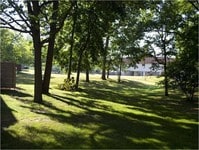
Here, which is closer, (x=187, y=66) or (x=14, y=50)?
(x=187, y=66)

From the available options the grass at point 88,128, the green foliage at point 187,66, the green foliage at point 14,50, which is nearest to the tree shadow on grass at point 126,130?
the grass at point 88,128

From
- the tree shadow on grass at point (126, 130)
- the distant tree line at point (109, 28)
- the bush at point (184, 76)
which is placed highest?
the distant tree line at point (109, 28)

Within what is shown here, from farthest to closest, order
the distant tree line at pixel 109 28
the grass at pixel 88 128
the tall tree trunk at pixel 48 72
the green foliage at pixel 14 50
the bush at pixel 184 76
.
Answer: the green foliage at pixel 14 50 < the bush at pixel 184 76 < the tall tree trunk at pixel 48 72 < the distant tree line at pixel 109 28 < the grass at pixel 88 128

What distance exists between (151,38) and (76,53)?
8.35 meters

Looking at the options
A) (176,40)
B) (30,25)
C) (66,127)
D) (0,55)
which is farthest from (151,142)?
(0,55)

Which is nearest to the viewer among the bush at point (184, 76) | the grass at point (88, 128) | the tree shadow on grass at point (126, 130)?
the grass at point (88, 128)

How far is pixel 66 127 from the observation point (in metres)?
11.7

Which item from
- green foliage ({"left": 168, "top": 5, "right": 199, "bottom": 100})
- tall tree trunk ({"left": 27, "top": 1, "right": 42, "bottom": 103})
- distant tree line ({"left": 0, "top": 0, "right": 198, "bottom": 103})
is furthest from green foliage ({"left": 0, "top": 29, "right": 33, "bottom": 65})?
tall tree trunk ({"left": 27, "top": 1, "right": 42, "bottom": 103})

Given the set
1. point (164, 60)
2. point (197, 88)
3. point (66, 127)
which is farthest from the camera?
point (164, 60)

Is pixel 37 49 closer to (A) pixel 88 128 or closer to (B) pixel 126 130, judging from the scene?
(A) pixel 88 128

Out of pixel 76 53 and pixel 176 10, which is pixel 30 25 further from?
pixel 76 53

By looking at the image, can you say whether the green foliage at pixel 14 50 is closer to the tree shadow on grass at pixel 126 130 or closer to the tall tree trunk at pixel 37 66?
the tall tree trunk at pixel 37 66

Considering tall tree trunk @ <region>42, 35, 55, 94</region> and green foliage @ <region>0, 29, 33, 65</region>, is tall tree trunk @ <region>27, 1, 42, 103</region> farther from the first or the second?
green foliage @ <region>0, 29, 33, 65</region>

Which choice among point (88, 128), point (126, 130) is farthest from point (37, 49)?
point (126, 130)
